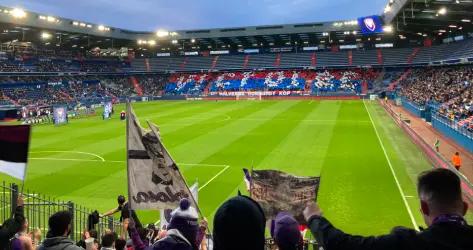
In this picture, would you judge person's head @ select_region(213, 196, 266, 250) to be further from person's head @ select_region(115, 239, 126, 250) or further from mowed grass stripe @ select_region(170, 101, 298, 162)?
mowed grass stripe @ select_region(170, 101, 298, 162)

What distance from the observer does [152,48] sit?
10394cm

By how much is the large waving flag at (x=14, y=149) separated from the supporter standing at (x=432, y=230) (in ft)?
20.0

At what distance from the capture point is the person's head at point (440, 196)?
125 inches

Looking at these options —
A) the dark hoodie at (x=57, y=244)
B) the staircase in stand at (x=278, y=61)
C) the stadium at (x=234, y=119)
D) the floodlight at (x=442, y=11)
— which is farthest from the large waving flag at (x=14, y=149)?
the staircase in stand at (x=278, y=61)

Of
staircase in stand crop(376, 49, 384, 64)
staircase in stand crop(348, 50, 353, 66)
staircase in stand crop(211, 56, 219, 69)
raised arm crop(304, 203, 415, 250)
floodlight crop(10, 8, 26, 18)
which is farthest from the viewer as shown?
staircase in stand crop(211, 56, 219, 69)

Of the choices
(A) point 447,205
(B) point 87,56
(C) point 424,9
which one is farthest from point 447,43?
(A) point 447,205

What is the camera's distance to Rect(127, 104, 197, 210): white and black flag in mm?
7070

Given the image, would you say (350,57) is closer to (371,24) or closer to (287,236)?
(371,24)

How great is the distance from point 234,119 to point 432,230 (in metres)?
44.7

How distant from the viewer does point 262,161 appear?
83.3ft

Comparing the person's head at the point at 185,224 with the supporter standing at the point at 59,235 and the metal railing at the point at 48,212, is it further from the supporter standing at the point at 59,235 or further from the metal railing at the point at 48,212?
the metal railing at the point at 48,212

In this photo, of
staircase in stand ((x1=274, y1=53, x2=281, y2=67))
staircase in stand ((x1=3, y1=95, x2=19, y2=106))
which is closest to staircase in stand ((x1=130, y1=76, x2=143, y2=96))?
staircase in stand ((x1=274, y1=53, x2=281, y2=67))

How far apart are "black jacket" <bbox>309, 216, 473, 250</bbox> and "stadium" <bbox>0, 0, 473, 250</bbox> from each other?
8 centimetres

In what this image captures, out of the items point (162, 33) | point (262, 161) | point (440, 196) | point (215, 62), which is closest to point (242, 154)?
point (262, 161)
